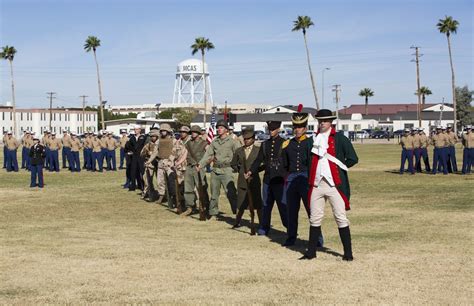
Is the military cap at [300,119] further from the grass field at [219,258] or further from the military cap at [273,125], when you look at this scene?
the grass field at [219,258]

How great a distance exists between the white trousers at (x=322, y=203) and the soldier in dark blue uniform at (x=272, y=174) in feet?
5.70

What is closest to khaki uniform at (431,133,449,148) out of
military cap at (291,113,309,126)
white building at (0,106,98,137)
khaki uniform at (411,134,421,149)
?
khaki uniform at (411,134,421,149)

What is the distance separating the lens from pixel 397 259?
998 cm

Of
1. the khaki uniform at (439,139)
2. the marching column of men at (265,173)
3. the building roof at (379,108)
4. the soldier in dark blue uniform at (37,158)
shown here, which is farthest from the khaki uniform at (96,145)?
the building roof at (379,108)

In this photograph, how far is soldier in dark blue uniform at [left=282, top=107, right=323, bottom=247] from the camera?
1078 centimetres

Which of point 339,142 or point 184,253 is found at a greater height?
point 339,142

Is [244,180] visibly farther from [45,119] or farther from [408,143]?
[45,119]

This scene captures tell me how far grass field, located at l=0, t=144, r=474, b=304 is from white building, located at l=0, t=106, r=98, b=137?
334ft

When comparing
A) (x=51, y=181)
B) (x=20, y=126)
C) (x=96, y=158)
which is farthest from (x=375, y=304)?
(x=20, y=126)

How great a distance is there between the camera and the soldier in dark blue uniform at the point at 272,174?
12016 millimetres

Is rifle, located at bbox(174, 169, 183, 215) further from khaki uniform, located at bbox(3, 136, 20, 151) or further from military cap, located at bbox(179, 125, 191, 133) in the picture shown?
khaki uniform, located at bbox(3, 136, 20, 151)

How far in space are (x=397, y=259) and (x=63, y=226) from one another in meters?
6.89

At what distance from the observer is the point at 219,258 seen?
10.2 metres

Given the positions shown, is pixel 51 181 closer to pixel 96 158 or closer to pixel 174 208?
pixel 96 158
